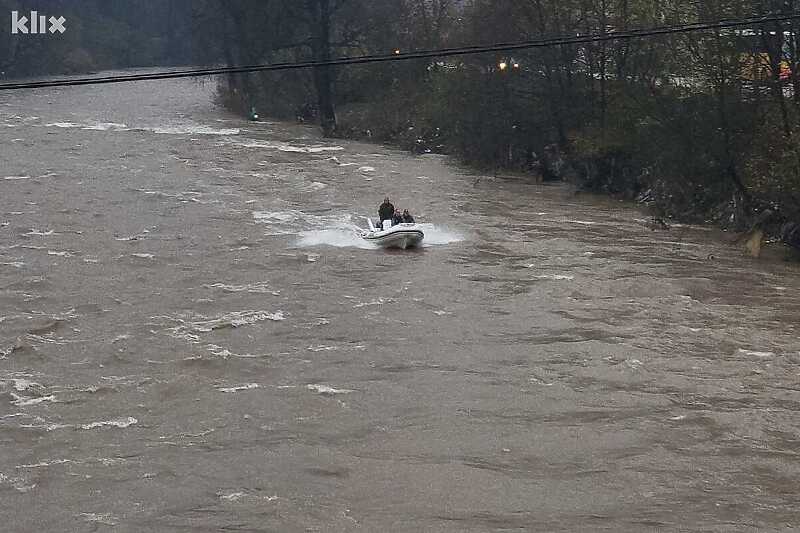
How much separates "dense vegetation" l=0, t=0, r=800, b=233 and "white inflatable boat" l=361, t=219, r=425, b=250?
803 cm

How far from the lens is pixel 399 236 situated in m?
23.6

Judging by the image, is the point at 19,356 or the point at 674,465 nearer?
the point at 674,465

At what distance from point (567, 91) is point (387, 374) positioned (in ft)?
76.6

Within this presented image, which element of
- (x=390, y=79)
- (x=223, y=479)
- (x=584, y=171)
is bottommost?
(x=223, y=479)

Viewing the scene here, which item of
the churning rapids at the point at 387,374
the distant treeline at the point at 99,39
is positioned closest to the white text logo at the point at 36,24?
the distant treeline at the point at 99,39

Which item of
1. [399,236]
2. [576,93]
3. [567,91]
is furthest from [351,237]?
[576,93]

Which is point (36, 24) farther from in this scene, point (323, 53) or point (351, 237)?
point (351, 237)

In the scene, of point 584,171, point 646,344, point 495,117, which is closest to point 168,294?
point 646,344

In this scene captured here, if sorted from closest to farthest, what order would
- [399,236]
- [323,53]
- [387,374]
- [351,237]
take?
[387,374] < [399,236] < [351,237] < [323,53]

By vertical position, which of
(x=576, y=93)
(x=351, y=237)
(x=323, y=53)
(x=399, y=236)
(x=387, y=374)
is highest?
(x=323, y=53)

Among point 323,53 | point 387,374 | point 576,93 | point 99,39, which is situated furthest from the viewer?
point 99,39

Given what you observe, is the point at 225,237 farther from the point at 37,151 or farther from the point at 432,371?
the point at 37,151

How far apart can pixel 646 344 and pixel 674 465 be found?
4.64m

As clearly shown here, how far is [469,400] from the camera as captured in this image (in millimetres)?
13969
